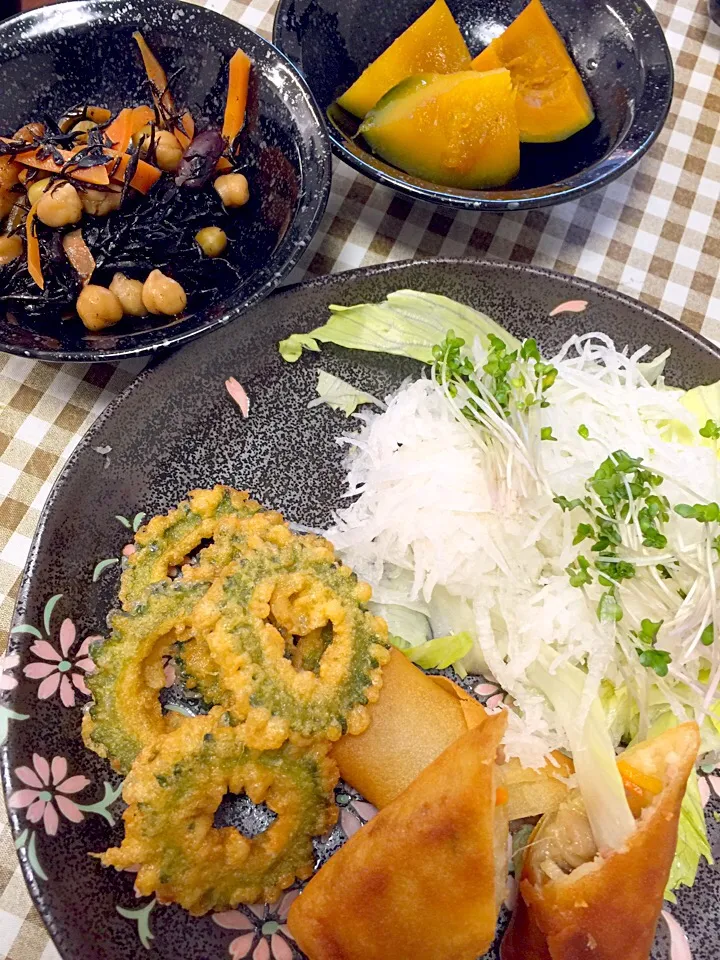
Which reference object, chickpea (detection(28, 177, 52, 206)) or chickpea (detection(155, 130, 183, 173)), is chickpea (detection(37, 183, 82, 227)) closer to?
chickpea (detection(28, 177, 52, 206))

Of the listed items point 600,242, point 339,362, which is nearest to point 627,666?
point 339,362

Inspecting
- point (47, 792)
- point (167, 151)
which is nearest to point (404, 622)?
point (47, 792)

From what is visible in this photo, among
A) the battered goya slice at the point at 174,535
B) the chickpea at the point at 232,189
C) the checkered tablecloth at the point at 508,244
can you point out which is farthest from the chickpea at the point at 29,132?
the battered goya slice at the point at 174,535

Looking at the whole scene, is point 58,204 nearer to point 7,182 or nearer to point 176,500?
point 7,182

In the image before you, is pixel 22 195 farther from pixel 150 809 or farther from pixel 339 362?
pixel 150 809

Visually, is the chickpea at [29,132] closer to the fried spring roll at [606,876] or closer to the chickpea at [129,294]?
the chickpea at [129,294]

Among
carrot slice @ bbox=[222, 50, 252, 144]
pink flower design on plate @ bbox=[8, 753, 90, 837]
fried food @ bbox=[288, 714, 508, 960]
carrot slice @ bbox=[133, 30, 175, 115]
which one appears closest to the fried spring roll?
fried food @ bbox=[288, 714, 508, 960]
